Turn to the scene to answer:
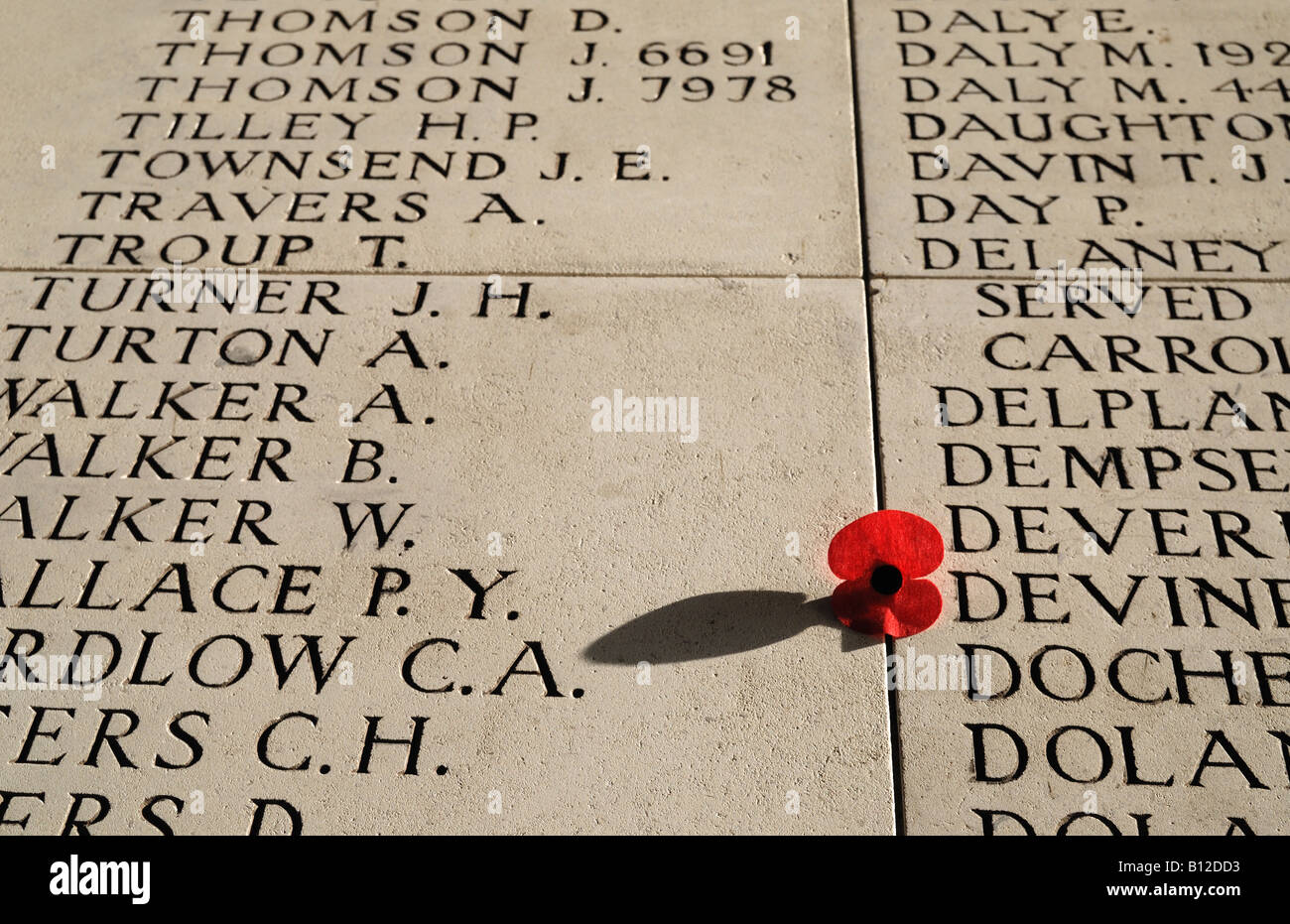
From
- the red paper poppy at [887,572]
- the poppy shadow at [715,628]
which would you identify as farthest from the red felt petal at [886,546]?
the poppy shadow at [715,628]

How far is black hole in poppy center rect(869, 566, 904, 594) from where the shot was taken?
364 centimetres

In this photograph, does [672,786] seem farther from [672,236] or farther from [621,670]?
[672,236]

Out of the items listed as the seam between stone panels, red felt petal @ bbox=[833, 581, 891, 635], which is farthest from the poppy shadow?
the seam between stone panels

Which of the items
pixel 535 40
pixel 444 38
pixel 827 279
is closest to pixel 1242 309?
pixel 827 279

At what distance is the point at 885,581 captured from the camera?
3650 millimetres

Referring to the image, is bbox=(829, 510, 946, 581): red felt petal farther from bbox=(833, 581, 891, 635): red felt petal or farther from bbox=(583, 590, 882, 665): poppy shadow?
bbox=(583, 590, 882, 665): poppy shadow

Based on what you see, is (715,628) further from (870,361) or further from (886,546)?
(870,361)

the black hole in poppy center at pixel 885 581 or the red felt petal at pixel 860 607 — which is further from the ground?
the black hole in poppy center at pixel 885 581

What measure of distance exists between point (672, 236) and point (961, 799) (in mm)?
2342

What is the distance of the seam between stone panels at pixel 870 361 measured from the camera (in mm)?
3445

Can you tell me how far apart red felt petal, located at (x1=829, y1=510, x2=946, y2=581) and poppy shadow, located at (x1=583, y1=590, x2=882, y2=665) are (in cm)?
15

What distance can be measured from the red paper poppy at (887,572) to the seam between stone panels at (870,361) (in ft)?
0.31

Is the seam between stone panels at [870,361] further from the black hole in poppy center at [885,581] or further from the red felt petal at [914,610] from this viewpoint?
the black hole in poppy center at [885,581]

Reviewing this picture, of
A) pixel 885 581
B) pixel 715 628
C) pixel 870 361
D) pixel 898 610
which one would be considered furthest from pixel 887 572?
pixel 870 361
